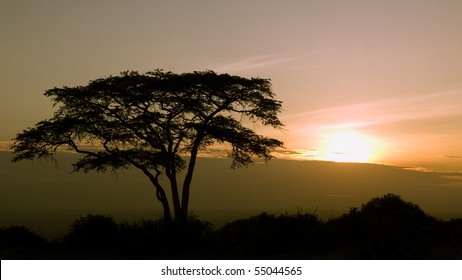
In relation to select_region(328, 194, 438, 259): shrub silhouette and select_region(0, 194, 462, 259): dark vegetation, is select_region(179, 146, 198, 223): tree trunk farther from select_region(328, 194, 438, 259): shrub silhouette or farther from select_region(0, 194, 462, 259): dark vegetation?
select_region(328, 194, 438, 259): shrub silhouette

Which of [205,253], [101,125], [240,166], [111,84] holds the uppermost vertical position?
[111,84]

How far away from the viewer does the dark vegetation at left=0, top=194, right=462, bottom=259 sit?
2192cm

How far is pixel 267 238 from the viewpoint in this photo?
26.2m

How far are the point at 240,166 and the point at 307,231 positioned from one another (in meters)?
10.7

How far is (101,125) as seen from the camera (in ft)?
120

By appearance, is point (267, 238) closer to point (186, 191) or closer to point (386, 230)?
point (386, 230)

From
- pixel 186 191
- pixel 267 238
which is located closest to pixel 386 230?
pixel 267 238

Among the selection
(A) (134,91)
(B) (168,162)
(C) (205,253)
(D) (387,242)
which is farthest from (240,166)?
(D) (387,242)

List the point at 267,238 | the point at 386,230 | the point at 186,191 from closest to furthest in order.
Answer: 1. the point at 386,230
2. the point at 267,238
3. the point at 186,191

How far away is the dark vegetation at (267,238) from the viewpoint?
21922mm

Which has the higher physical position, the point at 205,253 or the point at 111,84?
the point at 111,84
